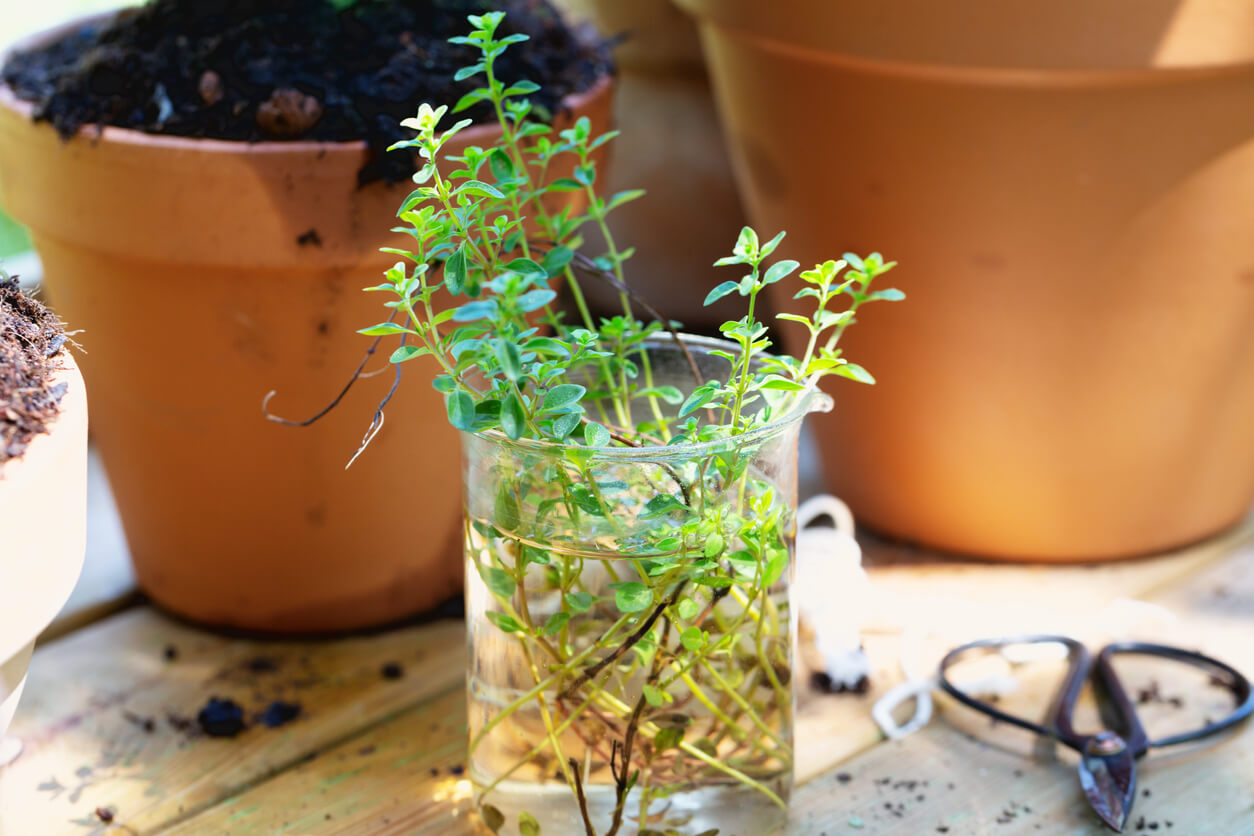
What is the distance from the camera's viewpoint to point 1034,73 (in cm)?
82

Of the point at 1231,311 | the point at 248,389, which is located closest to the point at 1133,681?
the point at 1231,311

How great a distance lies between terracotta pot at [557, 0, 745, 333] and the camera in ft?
4.47

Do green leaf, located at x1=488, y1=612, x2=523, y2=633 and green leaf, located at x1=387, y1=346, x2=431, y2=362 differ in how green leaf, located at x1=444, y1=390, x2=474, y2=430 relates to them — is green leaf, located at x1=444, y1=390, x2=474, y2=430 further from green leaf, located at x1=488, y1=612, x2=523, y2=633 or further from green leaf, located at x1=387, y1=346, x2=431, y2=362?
green leaf, located at x1=488, y1=612, x2=523, y2=633

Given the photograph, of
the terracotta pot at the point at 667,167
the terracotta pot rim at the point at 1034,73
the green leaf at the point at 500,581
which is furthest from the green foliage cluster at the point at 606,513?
the terracotta pot at the point at 667,167

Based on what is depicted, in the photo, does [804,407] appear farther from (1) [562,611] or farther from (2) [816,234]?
(2) [816,234]

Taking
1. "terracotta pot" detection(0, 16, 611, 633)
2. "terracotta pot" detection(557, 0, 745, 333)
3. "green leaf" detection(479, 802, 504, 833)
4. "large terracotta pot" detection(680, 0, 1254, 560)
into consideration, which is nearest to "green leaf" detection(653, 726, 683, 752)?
"green leaf" detection(479, 802, 504, 833)

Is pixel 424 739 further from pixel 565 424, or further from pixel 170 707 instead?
pixel 565 424

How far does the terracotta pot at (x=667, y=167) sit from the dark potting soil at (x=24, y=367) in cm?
87

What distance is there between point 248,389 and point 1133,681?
0.67 metres

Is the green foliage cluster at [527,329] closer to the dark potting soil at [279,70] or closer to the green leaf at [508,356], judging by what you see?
the green leaf at [508,356]

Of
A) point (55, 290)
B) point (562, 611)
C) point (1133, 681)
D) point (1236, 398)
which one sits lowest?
point (1133, 681)

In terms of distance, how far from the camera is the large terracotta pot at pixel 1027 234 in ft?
2.72

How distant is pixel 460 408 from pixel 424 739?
14.6 inches

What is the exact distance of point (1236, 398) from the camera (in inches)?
38.9
